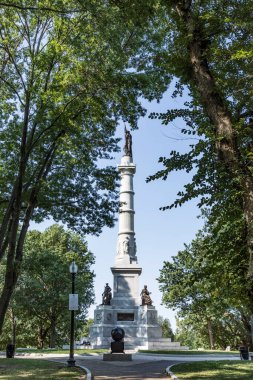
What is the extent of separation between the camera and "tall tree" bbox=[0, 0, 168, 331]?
1177 cm

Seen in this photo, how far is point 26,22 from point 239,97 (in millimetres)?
7382

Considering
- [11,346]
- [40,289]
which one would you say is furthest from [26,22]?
[40,289]

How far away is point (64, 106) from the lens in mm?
12469

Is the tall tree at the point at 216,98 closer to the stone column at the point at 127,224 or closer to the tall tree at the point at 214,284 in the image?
the tall tree at the point at 214,284

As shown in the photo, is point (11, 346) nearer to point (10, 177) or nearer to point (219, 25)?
point (10, 177)

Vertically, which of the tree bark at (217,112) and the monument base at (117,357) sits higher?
the tree bark at (217,112)

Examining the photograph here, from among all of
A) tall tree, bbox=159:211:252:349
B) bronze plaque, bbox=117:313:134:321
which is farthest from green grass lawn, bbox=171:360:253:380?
bronze plaque, bbox=117:313:134:321

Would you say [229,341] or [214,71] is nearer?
[214,71]

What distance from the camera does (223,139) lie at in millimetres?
7402

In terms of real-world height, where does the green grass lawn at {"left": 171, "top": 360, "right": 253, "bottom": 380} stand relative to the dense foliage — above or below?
below

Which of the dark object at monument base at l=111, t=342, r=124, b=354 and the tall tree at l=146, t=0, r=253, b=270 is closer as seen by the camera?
the tall tree at l=146, t=0, r=253, b=270

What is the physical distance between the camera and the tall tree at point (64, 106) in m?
11.8

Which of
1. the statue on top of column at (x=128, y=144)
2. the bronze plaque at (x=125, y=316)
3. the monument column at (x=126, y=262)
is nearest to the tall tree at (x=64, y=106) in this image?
the monument column at (x=126, y=262)

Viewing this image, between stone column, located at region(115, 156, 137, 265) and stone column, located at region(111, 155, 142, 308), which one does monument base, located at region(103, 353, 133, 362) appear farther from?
stone column, located at region(115, 156, 137, 265)
